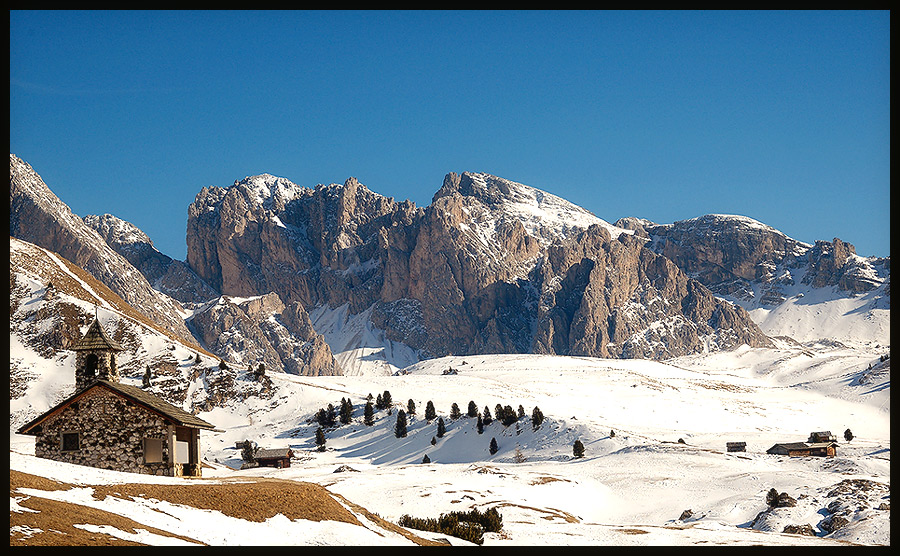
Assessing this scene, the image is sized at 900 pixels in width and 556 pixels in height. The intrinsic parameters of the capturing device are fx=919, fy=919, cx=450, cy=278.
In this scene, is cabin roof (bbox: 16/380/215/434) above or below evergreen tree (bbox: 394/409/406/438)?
above

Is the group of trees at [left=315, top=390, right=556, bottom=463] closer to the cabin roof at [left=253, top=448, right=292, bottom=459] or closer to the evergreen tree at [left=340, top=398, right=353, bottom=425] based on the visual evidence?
the evergreen tree at [left=340, top=398, right=353, bottom=425]

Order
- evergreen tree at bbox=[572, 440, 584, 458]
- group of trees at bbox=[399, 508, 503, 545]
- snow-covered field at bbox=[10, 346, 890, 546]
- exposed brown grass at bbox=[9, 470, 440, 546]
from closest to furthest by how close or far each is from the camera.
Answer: exposed brown grass at bbox=[9, 470, 440, 546], snow-covered field at bbox=[10, 346, 890, 546], group of trees at bbox=[399, 508, 503, 545], evergreen tree at bbox=[572, 440, 584, 458]

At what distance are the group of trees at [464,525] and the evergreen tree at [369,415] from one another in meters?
85.0

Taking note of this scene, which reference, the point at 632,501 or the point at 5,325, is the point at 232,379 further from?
the point at 5,325

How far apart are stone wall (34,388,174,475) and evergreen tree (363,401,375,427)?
270 feet

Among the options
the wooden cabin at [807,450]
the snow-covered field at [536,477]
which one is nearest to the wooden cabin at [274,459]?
the snow-covered field at [536,477]

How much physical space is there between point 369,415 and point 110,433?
276 ft

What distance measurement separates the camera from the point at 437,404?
15988cm

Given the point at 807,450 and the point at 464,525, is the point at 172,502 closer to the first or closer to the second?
the point at 464,525

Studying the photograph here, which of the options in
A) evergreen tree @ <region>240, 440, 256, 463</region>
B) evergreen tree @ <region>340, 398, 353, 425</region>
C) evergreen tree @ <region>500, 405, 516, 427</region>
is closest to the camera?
evergreen tree @ <region>240, 440, 256, 463</region>

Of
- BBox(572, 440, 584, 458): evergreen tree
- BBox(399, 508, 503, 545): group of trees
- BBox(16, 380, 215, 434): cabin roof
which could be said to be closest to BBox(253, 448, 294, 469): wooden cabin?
BBox(572, 440, 584, 458): evergreen tree

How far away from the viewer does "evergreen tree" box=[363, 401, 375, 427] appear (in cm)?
12750

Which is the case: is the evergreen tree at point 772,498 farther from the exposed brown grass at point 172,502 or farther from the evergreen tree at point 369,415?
the evergreen tree at point 369,415
